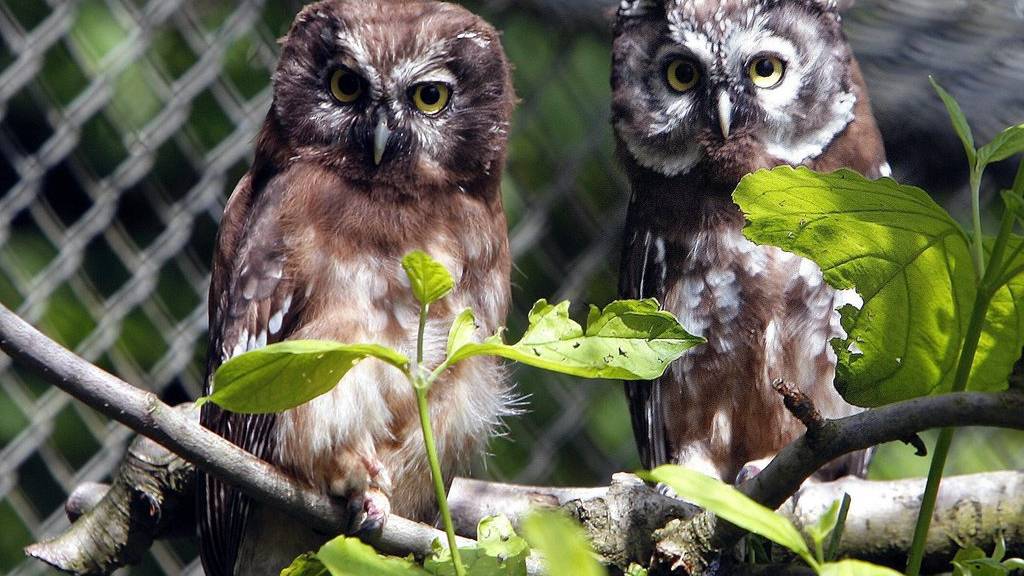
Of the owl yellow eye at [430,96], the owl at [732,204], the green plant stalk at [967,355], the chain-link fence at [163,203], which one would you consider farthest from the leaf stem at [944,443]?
the chain-link fence at [163,203]

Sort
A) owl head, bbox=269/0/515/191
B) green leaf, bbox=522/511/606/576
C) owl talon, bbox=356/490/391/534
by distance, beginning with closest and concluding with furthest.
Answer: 1. green leaf, bbox=522/511/606/576
2. owl talon, bbox=356/490/391/534
3. owl head, bbox=269/0/515/191

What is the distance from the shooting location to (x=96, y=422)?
347 cm

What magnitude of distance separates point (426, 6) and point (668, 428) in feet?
2.79

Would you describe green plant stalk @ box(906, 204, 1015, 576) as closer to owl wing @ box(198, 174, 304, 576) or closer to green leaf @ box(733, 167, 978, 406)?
green leaf @ box(733, 167, 978, 406)

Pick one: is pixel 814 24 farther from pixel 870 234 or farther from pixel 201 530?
pixel 870 234

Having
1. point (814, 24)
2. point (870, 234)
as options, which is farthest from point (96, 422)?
point (870, 234)

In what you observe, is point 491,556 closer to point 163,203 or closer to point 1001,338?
point 1001,338

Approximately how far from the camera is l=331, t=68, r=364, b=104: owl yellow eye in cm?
204

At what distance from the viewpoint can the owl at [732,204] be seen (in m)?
2.03

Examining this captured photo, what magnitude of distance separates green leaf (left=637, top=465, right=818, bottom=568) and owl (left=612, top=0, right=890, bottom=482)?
1.48 m

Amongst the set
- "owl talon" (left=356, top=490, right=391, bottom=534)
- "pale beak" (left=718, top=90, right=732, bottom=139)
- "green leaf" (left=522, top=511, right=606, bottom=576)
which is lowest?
"owl talon" (left=356, top=490, right=391, bottom=534)

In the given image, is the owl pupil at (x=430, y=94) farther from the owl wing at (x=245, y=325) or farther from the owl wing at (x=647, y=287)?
the owl wing at (x=647, y=287)

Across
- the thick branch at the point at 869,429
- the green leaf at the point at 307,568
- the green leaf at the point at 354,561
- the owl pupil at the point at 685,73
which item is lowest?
the owl pupil at the point at 685,73

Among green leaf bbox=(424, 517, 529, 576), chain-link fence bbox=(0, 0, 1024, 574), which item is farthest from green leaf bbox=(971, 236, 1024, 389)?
chain-link fence bbox=(0, 0, 1024, 574)
